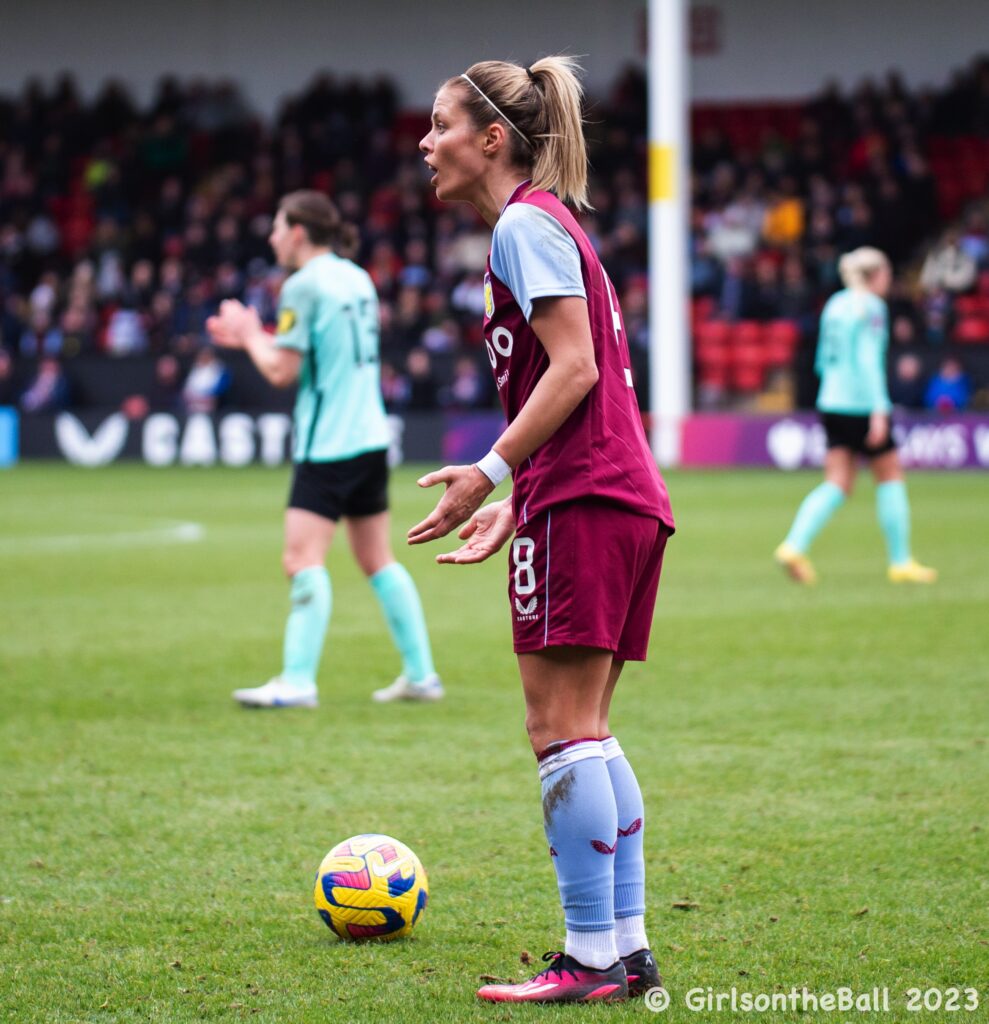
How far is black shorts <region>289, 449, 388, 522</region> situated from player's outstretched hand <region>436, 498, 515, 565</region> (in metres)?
3.28

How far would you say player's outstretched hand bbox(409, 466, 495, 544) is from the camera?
11.4 feet

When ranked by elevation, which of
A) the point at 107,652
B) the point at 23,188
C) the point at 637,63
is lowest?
the point at 107,652

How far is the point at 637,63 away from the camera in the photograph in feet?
101

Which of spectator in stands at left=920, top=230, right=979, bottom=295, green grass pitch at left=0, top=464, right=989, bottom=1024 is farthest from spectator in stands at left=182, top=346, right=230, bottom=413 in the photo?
green grass pitch at left=0, top=464, right=989, bottom=1024

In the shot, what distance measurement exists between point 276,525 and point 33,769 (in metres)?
9.81

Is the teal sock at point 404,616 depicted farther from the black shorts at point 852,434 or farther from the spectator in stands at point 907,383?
the spectator in stands at point 907,383

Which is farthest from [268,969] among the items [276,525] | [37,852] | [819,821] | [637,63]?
[637,63]

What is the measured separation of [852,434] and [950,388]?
11.3 m

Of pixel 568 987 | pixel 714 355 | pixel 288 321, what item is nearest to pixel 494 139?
pixel 568 987

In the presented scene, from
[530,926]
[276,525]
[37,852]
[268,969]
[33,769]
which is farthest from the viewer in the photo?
[276,525]

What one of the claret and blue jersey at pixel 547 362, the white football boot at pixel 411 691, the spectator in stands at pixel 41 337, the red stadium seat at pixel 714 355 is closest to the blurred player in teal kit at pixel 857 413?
the white football boot at pixel 411 691

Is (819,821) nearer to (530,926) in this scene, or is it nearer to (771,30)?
(530,926)

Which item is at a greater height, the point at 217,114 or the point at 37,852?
the point at 217,114

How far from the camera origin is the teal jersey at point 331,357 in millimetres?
7016
